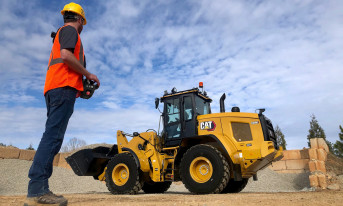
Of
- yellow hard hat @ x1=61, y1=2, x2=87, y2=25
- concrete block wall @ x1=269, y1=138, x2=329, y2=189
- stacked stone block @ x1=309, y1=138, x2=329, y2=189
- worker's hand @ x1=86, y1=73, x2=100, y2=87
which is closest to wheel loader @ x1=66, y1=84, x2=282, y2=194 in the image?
worker's hand @ x1=86, y1=73, x2=100, y2=87

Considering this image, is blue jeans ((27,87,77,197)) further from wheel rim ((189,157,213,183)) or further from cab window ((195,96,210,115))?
cab window ((195,96,210,115))

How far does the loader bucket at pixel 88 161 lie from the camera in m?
7.64

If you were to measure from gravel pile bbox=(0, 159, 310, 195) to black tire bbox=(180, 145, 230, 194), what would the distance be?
25.2ft

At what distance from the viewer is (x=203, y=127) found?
6.91m

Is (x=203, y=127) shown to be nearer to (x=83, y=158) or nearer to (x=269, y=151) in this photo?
(x=269, y=151)

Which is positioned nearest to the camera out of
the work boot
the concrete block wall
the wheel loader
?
the work boot

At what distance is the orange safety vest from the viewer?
9.61 feet

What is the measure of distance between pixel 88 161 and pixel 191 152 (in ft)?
10.3

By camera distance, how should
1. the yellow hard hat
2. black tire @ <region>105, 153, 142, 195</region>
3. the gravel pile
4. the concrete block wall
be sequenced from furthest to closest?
the concrete block wall < the gravel pile < black tire @ <region>105, 153, 142, 195</region> < the yellow hard hat

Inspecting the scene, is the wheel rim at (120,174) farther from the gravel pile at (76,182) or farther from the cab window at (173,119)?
the gravel pile at (76,182)

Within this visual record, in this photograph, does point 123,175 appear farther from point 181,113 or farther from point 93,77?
point 93,77

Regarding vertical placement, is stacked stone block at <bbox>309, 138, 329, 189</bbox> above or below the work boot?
above

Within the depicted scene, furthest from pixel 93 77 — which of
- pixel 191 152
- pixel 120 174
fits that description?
pixel 120 174

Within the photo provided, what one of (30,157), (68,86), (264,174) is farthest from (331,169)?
(30,157)
